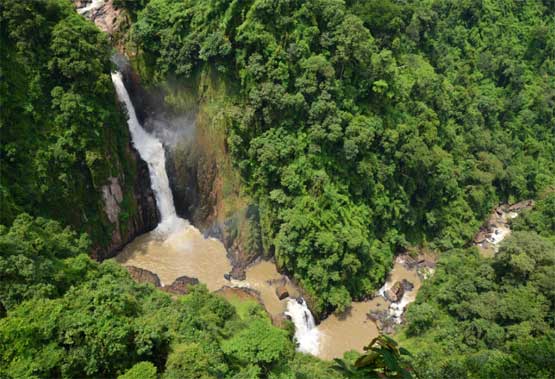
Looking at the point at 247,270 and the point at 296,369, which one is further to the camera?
the point at 247,270

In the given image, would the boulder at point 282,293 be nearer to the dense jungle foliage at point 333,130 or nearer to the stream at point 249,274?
the stream at point 249,274

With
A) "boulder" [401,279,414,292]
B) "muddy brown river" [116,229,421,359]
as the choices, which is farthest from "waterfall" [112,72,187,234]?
"boulder" [401,279,414,292]

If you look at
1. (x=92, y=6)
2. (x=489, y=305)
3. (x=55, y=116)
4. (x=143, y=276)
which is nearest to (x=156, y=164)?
(x=55, y=116)

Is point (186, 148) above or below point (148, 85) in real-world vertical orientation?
below

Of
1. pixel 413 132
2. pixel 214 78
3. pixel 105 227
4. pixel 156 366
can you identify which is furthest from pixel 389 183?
pixel 156 366

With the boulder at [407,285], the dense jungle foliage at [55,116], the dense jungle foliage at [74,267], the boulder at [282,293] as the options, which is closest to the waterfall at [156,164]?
the dense jungle foliage at [74,267]

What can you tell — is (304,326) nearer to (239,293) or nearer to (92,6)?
(239,293)

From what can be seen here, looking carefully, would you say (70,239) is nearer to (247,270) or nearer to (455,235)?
(247,270)
